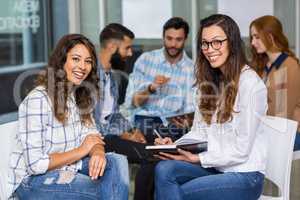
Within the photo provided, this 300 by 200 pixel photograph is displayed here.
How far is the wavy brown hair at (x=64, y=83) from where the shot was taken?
96.8 inches

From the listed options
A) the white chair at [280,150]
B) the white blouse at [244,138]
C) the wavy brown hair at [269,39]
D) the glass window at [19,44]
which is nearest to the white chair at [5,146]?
the white blouse at [244,138]

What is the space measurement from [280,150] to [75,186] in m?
0.98

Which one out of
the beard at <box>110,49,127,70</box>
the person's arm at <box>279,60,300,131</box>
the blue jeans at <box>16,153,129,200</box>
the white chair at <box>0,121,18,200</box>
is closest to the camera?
the blue jeans at <box>16,153,129,200</box>

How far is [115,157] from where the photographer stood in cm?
256

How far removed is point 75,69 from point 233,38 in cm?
75

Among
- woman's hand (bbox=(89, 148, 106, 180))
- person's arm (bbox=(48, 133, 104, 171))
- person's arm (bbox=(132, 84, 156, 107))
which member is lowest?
woman's hand (bbox=(89, 148, 106, 180))

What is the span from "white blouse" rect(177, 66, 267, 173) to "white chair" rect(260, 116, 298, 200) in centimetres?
11

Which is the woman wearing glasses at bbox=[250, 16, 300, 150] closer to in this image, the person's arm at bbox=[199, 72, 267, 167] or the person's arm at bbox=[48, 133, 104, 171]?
the person's arm at bbox=[199, 72, 267, 167]

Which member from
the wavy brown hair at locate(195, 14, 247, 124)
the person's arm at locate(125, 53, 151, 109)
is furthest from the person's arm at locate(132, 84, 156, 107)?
the wavy brown hair at locate(195, 14, 247, 124)

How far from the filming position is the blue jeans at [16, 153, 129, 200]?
232 cm

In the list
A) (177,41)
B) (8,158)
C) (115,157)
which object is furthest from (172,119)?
(8,158)

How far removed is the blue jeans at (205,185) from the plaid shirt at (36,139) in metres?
0.41

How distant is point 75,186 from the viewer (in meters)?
2.38

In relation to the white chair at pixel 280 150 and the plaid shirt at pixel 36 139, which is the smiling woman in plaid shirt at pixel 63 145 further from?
the white chair at pixel 280 150
